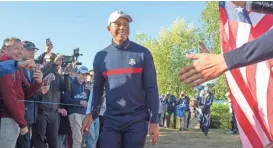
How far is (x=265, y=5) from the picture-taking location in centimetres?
240

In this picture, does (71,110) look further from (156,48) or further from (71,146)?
(156,48)

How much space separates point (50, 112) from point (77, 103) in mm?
872

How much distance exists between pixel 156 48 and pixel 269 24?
4525 centimetres

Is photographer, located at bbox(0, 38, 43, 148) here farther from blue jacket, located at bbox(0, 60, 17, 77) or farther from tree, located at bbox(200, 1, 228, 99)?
tree, located at bbox(200, 1, 228, 99)

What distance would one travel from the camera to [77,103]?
7828mm

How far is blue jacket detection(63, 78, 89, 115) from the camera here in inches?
307

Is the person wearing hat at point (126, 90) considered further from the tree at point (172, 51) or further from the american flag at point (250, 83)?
the tree at point (172, 51)

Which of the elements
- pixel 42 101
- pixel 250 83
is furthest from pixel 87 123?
pixel 42 101

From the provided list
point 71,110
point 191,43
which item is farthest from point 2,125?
point 191,43

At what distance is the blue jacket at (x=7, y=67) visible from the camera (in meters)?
4.98

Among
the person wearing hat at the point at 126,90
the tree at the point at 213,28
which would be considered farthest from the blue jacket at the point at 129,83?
the tree at the point at 213,28

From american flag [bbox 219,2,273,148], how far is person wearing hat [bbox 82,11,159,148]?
3.06 ft

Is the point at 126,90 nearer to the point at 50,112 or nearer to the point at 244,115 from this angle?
the point at 244,115

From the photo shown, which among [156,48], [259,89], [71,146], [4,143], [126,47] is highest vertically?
[156,48]
